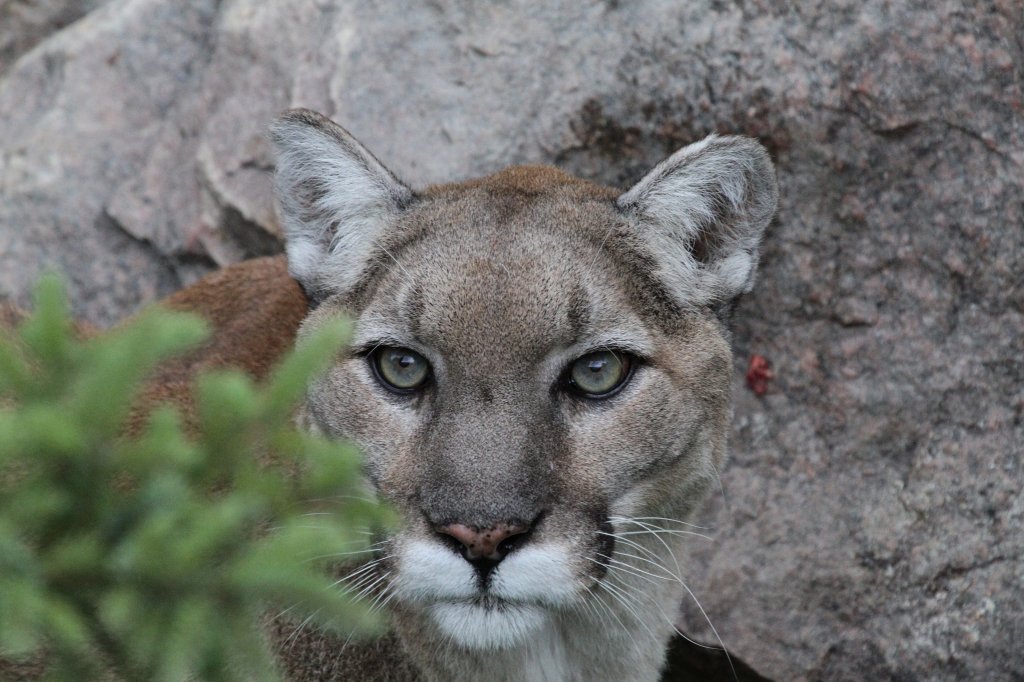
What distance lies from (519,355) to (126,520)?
2.19 metres

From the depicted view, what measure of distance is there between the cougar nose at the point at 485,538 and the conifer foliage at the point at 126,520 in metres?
1.44

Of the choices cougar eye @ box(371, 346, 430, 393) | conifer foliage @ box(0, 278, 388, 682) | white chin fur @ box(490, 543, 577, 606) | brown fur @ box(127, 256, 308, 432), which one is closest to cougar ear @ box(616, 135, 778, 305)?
cougar eye @ box(371, 346, 430, 393)

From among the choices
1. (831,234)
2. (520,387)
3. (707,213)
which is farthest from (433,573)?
(831,234)

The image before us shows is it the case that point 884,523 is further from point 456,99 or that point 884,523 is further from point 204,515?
point 204,515

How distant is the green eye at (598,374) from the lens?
435 cm

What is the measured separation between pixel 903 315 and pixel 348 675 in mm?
3417

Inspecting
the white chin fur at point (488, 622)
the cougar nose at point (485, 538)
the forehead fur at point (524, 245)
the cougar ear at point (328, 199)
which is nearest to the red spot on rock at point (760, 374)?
the forehead fur at point (524, 245)

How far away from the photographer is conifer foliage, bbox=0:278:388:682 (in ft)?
6.82

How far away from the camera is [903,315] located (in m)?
6.23

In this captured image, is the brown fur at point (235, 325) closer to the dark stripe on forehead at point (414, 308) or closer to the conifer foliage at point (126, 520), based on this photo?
the dark stripe on forehead at point (414, 308)

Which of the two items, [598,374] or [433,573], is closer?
[433,573]

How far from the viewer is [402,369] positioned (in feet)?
14.5

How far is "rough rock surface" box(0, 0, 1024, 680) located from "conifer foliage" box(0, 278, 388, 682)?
439 cm

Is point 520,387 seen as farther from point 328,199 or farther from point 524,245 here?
point 328,199
